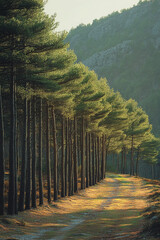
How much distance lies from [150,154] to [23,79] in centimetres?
6911

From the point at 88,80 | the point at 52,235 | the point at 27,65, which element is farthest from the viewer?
the point at 88,80

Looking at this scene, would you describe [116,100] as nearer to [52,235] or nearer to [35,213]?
[35,213]

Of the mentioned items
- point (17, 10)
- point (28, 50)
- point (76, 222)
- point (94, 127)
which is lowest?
point (76, 222)

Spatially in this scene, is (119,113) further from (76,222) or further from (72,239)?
(72,239)

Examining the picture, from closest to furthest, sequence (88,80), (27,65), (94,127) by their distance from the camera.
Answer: (27,65) < (88,80) < (94,127)

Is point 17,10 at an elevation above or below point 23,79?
above

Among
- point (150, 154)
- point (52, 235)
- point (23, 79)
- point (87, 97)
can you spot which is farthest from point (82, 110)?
point (150, 154)

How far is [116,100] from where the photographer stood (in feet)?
166

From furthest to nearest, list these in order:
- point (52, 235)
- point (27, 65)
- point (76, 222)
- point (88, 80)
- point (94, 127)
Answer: point (94, 127), point (88, 80), point (27, 65), point (76, 222), point (52, 235)

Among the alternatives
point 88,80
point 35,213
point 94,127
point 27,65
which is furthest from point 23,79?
point 94,127

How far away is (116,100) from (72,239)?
129 ft

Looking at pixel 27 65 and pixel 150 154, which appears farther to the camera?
pixel 150 154

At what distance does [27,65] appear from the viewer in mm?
19203

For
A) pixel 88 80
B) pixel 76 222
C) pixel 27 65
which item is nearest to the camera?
pixel 76 222
